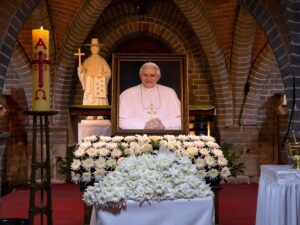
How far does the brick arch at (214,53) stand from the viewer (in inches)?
398

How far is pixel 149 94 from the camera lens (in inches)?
238

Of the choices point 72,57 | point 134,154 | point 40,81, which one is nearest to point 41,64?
point 40,81

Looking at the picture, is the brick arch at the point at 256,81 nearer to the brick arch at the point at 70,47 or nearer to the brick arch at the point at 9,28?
the brick arch at the point at 70,47

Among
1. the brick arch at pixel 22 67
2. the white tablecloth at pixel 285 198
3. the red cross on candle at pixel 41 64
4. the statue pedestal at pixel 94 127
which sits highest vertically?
the brick arch at pixel 22 67

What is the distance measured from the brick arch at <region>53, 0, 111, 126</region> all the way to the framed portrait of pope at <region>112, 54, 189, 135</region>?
162 inches

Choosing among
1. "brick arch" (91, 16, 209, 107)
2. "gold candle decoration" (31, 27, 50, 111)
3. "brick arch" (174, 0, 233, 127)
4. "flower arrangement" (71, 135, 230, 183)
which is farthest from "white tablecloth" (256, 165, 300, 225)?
"brick arch" (91, 16, 209, 107)

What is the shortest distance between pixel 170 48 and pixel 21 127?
3.44 m

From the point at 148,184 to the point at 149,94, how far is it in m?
2.75

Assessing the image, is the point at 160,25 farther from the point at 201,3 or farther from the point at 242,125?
the point at 242,125

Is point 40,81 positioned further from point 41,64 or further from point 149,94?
point 149,94

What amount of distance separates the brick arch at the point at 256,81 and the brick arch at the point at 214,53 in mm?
309

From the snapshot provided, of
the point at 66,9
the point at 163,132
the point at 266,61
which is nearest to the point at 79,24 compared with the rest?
the point at 66,9

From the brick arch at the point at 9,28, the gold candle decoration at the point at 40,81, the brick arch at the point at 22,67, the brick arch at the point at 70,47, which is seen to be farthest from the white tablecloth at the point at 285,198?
the brick arch at the point at 22,67

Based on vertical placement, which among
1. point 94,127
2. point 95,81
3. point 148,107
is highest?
point 95,81
